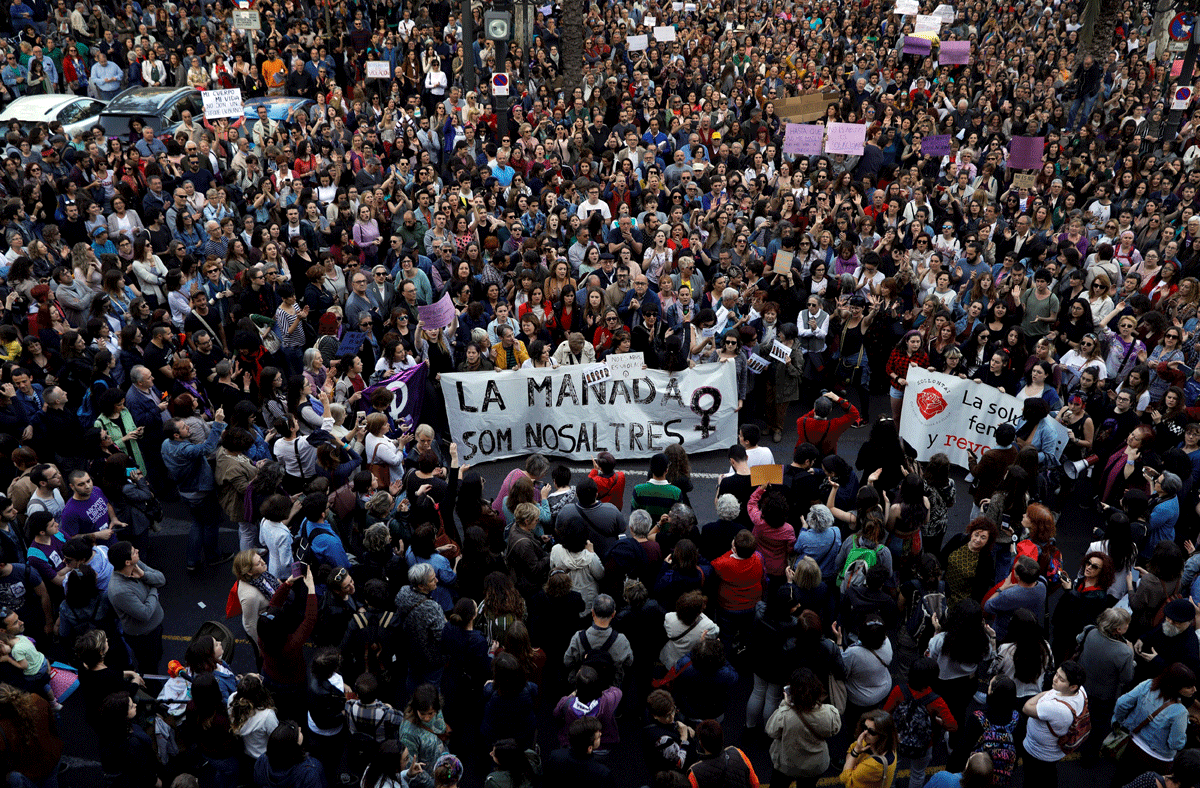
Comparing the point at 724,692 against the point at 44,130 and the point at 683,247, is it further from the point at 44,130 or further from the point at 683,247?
the point at 44,130

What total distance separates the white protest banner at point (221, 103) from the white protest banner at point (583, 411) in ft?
33.1

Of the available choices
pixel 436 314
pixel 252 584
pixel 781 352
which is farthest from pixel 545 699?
pixel 781 352

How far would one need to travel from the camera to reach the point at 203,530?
857cm

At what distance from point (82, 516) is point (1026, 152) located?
14.5 meters

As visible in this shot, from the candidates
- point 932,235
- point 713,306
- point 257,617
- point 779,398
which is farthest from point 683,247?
point 257,617

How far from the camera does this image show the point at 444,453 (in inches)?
411

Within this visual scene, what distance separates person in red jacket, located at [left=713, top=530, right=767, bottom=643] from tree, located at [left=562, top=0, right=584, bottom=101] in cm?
1611

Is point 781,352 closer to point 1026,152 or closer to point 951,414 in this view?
point 951,414

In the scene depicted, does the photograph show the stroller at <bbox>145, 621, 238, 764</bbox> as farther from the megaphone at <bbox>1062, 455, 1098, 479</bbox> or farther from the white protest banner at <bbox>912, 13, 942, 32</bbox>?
the white protest banner at <bbox>912, 13, 942, 32</bbox>

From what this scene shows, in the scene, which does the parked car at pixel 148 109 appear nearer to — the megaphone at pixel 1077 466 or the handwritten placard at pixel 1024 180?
the handwritten placard at pixel 1024 180

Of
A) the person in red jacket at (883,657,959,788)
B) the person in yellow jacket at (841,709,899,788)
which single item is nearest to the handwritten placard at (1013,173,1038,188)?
the person in red jacket at (883,657,959,788)

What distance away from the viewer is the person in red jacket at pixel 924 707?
18.9ft

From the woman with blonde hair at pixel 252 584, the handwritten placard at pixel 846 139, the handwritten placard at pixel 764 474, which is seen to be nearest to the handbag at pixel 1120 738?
the handwritten placard at pixel 764 474

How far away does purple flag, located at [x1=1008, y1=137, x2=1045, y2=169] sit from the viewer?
15.3m
